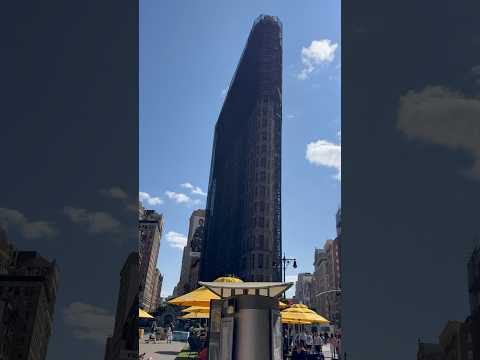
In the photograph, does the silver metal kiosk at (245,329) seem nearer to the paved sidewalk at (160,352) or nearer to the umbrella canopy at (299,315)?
the umbrella canopy at (299,315)

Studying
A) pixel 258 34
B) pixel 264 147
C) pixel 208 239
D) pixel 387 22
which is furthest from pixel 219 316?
pixel 208 239

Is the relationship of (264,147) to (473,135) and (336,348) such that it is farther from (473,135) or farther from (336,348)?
(473,135)

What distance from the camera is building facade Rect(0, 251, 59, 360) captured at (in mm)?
6500

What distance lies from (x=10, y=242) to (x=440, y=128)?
8.21 meters

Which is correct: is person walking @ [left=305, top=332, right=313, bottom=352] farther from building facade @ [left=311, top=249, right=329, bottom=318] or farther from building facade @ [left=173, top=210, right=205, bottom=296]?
building facade @ [left=173, top=210, right=205, bottom=296]

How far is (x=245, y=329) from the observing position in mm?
6848

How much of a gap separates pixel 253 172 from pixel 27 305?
67131 mm

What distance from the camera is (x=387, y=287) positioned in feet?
26.8

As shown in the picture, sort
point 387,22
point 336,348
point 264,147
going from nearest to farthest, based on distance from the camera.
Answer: point 387,22, point 336,348, point 264,147

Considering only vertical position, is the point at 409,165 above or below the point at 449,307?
above

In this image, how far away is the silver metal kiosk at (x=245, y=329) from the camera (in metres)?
6.79

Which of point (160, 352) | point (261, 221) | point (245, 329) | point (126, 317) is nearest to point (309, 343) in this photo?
point (160, 352)

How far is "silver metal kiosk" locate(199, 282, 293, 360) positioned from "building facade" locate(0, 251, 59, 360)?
2.80m

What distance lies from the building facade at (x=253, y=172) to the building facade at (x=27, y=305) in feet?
173
